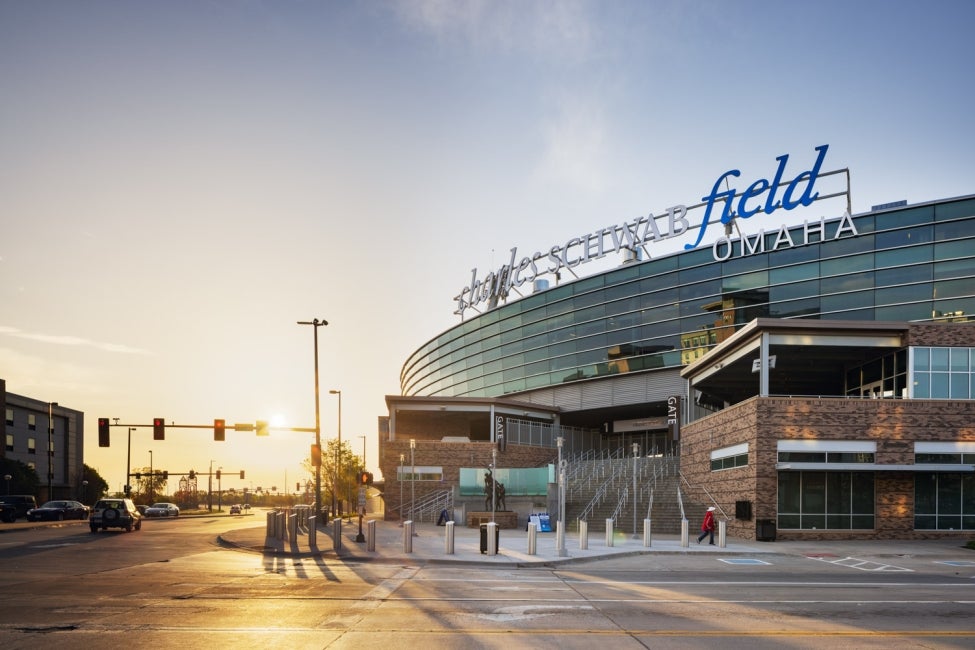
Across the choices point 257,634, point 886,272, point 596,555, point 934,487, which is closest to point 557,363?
point 886,272

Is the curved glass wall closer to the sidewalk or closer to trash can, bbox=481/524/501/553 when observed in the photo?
the sidewalk

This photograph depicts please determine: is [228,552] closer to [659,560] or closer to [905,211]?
[659,560]

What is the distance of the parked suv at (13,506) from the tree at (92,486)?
42333mm

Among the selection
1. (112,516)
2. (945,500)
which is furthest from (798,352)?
(112,516)

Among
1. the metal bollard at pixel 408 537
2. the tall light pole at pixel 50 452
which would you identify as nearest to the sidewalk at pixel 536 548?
the metal bollard at pixel 408 537

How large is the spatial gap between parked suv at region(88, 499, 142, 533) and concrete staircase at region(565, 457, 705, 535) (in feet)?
78.8

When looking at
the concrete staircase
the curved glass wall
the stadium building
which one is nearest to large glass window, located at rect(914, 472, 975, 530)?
the stadium building

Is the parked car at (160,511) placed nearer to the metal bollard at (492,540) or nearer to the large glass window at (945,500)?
the metal bollard at (492,540)

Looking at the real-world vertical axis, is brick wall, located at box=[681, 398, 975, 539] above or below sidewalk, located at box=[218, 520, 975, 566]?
above

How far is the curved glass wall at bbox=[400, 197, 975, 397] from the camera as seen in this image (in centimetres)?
5388

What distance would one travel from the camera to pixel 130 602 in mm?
16344

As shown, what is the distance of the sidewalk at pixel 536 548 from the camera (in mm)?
26359

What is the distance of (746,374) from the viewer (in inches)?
2058

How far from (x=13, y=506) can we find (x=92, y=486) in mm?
60391
